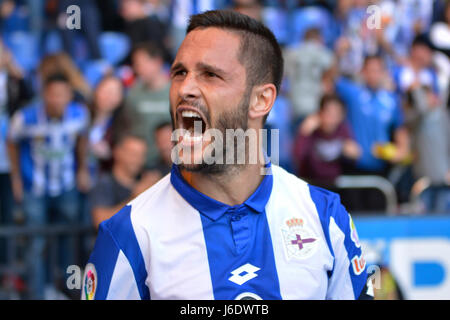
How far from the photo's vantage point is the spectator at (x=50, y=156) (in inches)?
213

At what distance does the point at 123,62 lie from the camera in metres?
6.58

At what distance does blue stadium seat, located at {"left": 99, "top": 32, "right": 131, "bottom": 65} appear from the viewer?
6879 mm

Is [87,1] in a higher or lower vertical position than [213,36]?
higher

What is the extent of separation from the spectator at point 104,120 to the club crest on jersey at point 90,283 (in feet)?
10.8

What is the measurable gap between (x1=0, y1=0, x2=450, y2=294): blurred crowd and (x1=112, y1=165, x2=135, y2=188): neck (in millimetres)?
13

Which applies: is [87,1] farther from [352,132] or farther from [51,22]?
[352,132]

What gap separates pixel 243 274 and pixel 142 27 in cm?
505

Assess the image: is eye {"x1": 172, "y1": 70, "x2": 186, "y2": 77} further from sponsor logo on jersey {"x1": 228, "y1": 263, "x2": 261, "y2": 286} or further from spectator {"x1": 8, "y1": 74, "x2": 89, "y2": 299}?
spectator {"x1": 8, "y1": 74, "x2": 89, "y2": 299}

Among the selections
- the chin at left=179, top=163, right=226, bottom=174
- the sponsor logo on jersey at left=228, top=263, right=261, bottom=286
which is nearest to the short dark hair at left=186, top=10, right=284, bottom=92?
the chin at left=179, top=163, right=226, bottom=174

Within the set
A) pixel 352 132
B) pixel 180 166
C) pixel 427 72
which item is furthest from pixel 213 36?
pixel 427 72

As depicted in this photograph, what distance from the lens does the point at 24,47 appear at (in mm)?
6914

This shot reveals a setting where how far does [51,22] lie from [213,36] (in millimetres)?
5066

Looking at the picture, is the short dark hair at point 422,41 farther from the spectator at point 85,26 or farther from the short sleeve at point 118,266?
the short sleeve at point 118,266

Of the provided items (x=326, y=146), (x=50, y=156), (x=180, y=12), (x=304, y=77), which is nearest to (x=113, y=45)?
(x=180, y=12)
